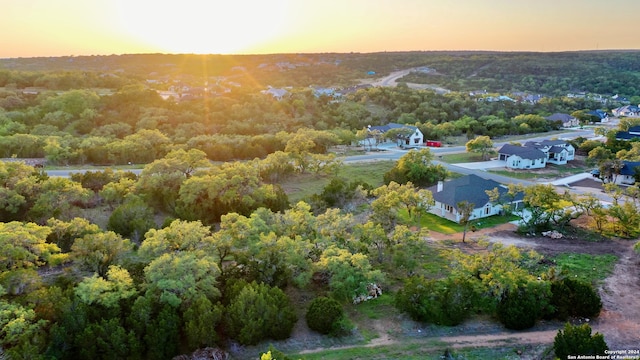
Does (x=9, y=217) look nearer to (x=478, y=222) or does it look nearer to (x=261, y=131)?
(x=478, y=222)

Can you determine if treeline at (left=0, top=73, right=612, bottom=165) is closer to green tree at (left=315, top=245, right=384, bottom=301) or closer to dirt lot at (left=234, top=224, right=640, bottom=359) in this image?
green tree at (left=315, top=245, right=384, bottom=301)

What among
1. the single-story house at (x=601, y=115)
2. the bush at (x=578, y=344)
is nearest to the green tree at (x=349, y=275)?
the bush at (x=578, y=344)

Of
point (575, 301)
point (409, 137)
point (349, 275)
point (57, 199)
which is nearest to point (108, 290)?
point (349, 275)

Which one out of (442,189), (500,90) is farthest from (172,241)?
(500,90)

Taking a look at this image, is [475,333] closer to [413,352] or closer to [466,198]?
[413,352]

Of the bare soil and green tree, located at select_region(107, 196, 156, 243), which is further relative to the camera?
green tree, located at select_region(107, 196, 156, 243)

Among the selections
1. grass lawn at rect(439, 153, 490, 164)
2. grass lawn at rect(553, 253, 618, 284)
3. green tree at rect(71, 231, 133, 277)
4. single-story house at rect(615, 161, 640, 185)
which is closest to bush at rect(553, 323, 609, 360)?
grass lawn at rect(553, 253, 618, 284)
